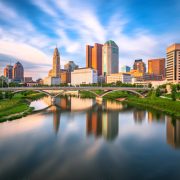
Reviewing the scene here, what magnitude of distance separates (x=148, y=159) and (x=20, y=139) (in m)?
14.7

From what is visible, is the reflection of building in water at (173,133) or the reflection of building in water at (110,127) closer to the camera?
the reflection of building in water at (173,133)

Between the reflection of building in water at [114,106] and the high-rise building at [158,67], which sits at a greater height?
the high-rise building at [158,67]

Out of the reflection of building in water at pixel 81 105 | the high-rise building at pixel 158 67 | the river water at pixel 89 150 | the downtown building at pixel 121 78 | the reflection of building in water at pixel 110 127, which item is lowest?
the reflection of building in water at pixel 110 127

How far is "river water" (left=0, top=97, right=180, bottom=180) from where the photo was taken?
51.1 ft

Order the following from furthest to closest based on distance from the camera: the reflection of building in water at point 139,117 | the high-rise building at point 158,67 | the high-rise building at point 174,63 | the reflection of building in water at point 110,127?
1. the high-rise building at point 158,67
2. the high-rise building at point 174,63
3. the reflection of building in water at point 139,117
4. the reflection of building in water at point 110,127

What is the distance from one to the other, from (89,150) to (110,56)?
173 meters

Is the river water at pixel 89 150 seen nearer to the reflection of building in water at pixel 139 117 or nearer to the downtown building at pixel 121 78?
the reflection of building in water at pixel 139 117

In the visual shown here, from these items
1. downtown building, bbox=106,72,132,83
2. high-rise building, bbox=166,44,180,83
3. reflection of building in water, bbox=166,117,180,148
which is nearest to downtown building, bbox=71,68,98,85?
downtown building, bbox=106,72,132,83

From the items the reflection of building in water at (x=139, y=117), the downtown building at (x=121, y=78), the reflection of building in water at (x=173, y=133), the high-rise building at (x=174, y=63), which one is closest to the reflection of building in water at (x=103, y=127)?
the reflection of building in water at (x=139, y=117)

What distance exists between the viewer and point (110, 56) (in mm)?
188500

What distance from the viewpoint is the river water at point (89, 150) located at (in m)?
15.6

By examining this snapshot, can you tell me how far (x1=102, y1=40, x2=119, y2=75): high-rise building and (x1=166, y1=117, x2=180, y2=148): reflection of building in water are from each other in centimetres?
15703

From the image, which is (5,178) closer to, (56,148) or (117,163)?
(56,148)

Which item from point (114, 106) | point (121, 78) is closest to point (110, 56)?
point (121, 78)
